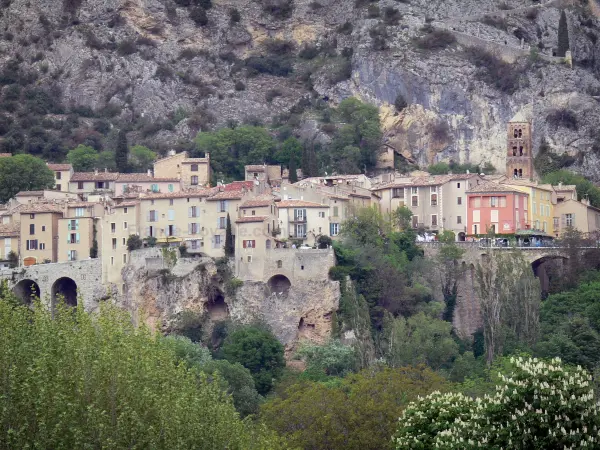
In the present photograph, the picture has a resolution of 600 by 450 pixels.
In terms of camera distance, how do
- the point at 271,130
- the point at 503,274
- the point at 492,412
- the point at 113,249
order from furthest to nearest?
the point at 271,130, the point at 113,249, the point at 503,274, the point at 492,412

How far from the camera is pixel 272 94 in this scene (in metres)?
130

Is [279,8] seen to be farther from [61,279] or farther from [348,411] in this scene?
[348,411]

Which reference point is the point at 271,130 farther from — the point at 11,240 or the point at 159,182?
the point at 11,240

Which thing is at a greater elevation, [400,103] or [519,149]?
[400,103]

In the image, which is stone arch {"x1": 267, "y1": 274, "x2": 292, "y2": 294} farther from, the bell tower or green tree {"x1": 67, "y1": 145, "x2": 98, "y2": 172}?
green tree {"x1": 67, "y1": 145, "x2": 98, "y2": 172}

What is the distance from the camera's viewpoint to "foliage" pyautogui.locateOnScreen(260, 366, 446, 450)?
66.7m

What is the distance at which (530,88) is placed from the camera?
390 ft

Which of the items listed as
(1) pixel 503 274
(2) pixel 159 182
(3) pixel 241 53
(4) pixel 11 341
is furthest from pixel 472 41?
(4) pixel 11 341

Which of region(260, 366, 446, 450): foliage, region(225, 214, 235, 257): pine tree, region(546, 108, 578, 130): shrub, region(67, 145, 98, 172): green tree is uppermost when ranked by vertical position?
region(546, 108, 578, 130): shrub

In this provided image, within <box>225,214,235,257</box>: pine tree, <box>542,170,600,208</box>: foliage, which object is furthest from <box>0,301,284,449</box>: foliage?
<box>542,170,600,208</box>: foliage

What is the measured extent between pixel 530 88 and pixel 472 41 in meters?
7.35

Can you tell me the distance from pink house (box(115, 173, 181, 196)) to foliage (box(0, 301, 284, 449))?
163 feet

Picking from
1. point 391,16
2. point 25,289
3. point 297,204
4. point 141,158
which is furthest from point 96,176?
point 391,16

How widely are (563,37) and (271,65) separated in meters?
21.7
